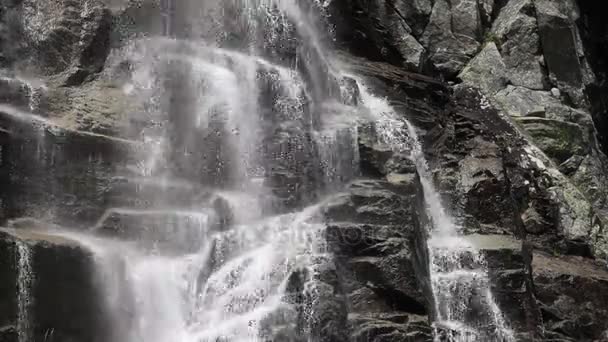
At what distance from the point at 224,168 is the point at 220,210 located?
3.36 feet

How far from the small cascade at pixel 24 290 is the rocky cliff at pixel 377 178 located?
86 mm

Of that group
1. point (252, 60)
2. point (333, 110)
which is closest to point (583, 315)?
point (333, 110)

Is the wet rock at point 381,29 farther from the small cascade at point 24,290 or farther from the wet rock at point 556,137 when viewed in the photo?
the small cascade at point 24,290

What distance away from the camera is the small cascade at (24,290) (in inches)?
412

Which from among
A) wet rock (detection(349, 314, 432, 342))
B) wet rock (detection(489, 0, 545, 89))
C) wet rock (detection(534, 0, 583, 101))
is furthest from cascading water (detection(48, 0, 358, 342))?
wet rock (detection(534, 0, 583, 101))

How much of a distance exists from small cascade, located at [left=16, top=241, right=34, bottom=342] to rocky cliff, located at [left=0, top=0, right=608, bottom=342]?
86mm

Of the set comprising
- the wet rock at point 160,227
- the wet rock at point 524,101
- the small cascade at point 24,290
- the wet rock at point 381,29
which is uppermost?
the wet rock at point 381,29

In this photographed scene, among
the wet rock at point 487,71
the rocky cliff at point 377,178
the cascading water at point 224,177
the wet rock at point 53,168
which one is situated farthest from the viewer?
the wet rock at point 487,71

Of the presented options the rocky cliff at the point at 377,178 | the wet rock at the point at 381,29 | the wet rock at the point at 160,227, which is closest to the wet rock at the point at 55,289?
the rocky cliff at the point at 377,178

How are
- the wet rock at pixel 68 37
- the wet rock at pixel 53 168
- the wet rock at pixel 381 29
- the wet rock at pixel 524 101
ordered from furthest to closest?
the wet rock at pixel 524 101 < the wet rock at pixel 381 29 < the wet rock at pixel 68 37 < the wet rock at pixel 53 168

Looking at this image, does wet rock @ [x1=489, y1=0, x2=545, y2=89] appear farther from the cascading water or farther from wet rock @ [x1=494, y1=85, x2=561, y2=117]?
the cascading water

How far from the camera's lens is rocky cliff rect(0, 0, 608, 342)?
437 inches

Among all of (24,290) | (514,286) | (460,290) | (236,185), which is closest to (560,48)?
(514,286)

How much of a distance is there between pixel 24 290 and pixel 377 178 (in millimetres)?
6533
